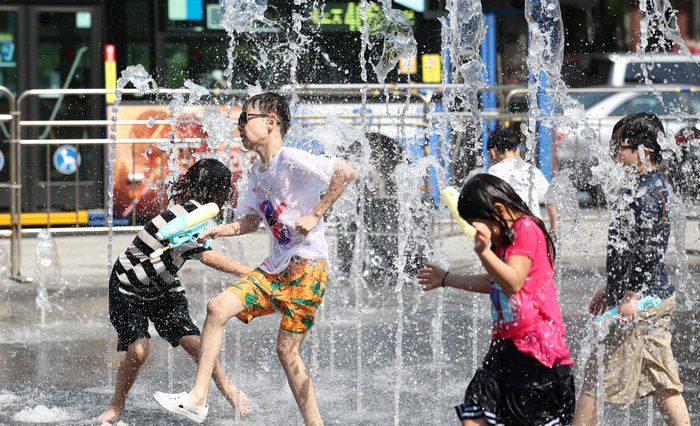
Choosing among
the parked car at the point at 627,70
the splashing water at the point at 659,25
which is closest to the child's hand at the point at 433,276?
the splashing water at the point at 659,25

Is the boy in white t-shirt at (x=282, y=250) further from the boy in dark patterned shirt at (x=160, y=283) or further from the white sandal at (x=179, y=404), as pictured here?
the boy in dark patterned shirt at (x=160, y=283)

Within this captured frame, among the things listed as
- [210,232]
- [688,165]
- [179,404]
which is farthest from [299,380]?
[688,165]

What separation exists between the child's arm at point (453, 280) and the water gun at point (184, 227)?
103 centimetres

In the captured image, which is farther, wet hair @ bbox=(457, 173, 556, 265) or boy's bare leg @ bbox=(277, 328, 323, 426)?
boy's bare leg @ bbox=(277, 328, 323, 426)

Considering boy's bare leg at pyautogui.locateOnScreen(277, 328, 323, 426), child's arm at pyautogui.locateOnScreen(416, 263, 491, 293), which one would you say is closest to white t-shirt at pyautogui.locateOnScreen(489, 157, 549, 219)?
boy's bare leg at pyautogui.locateOnScreen(277, 328, 323, 426)

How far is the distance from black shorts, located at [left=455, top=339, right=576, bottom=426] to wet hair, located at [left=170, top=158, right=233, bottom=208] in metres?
1.63

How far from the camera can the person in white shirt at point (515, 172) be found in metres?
5.62

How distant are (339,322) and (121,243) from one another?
13.3 ft

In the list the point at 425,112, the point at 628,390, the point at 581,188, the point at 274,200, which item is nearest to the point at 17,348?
the point at 274,200

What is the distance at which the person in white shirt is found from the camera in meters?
5.62

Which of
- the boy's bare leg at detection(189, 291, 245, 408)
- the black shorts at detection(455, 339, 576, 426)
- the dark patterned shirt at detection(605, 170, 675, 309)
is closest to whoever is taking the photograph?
the black shorts at detection(455, 339, 576, 426)

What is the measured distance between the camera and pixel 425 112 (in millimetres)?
8508

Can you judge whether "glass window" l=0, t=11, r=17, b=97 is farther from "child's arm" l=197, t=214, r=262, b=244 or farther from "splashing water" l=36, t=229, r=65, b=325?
"child's arm" l=197, t=214, r=262, b=244

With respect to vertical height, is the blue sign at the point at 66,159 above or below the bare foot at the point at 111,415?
above
